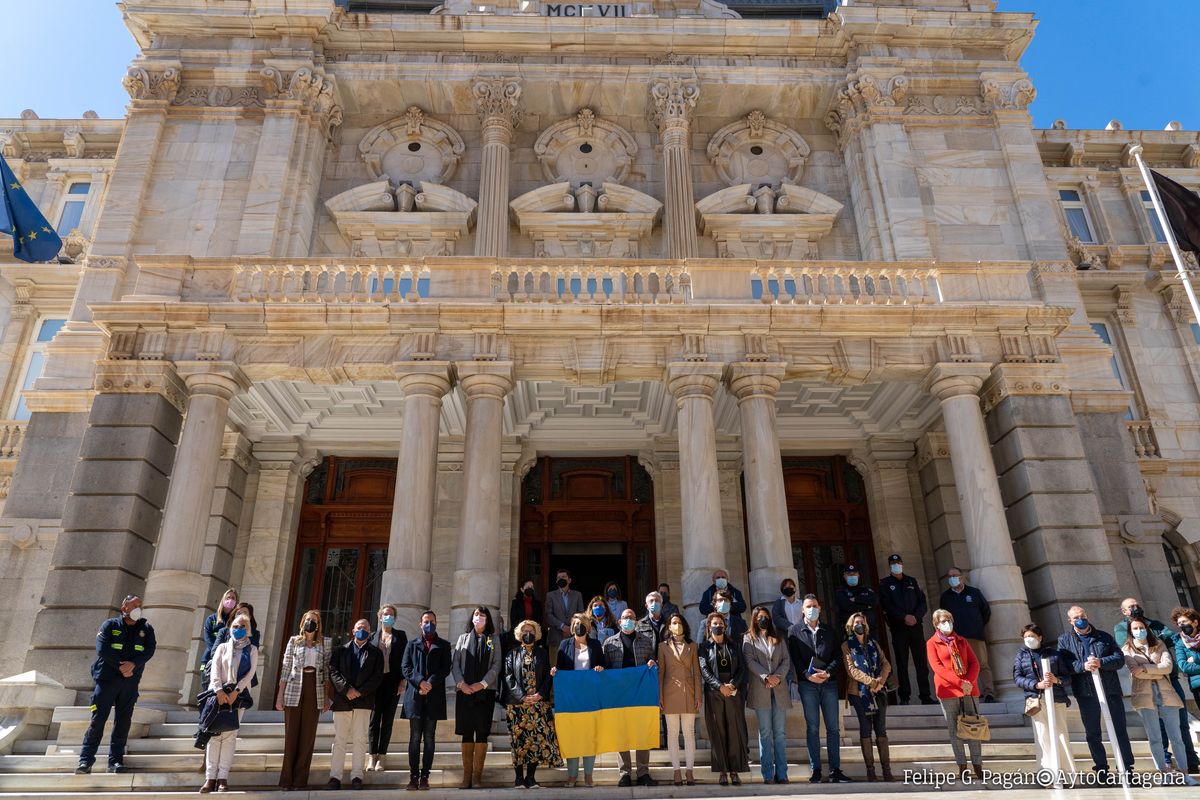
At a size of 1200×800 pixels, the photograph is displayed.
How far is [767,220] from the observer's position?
789 inches

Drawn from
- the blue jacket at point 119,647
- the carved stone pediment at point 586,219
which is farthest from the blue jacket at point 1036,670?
Answer: the carved stone pediment at point 586,219

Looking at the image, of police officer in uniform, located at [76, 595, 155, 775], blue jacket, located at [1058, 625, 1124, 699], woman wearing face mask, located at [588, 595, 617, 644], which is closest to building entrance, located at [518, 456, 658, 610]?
woman wearing face mask, located at [588, 595, 617, 644]

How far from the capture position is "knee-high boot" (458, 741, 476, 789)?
29.4 feet

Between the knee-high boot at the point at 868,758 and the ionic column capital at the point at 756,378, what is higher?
the ionic column capital at the point at 756,378

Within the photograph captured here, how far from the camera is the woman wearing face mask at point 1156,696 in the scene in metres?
9.01

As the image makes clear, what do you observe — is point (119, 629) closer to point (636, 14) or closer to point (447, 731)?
point (447, 731)

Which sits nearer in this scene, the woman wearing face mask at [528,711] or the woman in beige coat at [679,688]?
the woman wearing face mask at [528,711]

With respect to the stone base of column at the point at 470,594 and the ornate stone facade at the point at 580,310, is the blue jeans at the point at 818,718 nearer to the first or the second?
the ornate stone facade at the point at 580,310

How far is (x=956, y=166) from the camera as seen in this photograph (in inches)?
772

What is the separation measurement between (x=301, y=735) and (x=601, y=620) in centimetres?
376

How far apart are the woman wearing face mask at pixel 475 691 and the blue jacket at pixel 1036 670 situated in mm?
5882

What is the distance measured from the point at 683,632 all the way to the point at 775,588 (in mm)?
3727

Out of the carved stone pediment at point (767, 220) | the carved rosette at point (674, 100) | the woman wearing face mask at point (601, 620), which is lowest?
the woman wearing face mask at point (601, 620)

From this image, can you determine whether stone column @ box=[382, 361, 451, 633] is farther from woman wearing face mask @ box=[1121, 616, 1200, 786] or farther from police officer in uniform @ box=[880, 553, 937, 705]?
woman wearing face mask @ box=[1121, 616, 1200, 786]
